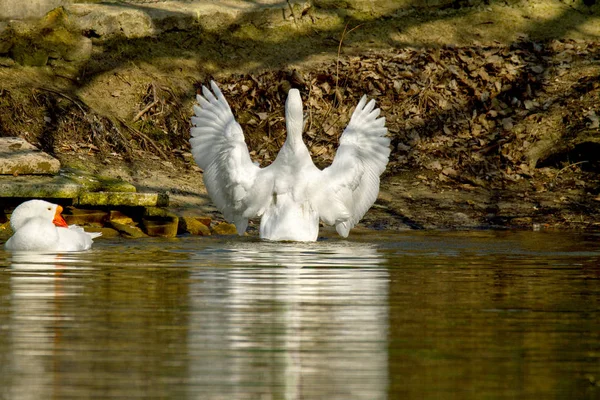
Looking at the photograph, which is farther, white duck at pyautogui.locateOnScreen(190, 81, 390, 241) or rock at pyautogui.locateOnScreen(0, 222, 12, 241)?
rock at pyautogui.locateOnScreen(0, 222, 12, 241)

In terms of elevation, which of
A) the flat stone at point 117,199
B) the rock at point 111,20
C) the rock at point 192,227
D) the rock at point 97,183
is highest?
the rock at point 111,20

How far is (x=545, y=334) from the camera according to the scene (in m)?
6.38

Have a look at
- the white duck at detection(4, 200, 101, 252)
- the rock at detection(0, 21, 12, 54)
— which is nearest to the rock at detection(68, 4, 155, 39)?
the rock at detection(0, 21, 12, 54)

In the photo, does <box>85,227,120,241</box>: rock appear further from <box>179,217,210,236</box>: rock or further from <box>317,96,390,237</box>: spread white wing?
<box>317,96,390,237</box>: spread white wing

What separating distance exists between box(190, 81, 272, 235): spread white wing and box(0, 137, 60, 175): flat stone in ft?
6.68

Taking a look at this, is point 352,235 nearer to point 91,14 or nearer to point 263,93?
point 263,93

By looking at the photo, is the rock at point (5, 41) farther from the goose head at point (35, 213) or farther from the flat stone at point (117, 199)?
the goose head at point (35, 213)

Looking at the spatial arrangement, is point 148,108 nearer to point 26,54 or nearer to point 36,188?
point 26,54

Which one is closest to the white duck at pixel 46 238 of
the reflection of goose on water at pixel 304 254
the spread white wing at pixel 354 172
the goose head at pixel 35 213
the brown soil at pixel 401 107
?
the goose head at pixel 35 213

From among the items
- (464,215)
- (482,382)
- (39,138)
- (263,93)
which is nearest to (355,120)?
(464,215)

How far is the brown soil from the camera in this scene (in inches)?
693

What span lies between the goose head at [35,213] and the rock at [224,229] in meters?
2.63

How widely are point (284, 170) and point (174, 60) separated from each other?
874 centimetres

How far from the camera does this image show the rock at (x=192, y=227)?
568 inches
